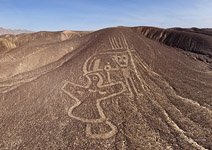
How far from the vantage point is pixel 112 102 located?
18.5m

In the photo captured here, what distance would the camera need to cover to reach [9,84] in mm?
24125

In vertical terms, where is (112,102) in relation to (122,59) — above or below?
below

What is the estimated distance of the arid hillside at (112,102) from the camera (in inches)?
594

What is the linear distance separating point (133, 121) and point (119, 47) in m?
Answer: 10.9

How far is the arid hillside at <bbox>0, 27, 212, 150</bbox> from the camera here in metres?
15.1

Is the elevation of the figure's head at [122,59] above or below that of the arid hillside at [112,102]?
above

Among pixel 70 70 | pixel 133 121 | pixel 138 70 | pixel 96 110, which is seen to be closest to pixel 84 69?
pixel 70 70

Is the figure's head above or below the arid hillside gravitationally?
above

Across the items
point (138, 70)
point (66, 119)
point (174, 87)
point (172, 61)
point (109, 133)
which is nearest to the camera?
point (109, 133)

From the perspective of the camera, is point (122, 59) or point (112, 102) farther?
point (122, 59)

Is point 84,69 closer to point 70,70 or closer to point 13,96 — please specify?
point 70,70

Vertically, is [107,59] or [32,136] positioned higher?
[107,59]

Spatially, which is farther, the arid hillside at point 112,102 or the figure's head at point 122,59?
the figure's head at point 122,59

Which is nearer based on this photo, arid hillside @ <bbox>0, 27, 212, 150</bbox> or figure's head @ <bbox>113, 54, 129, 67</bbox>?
arid hillside @ <bbox>0, 27, 212, 150</bbox>
